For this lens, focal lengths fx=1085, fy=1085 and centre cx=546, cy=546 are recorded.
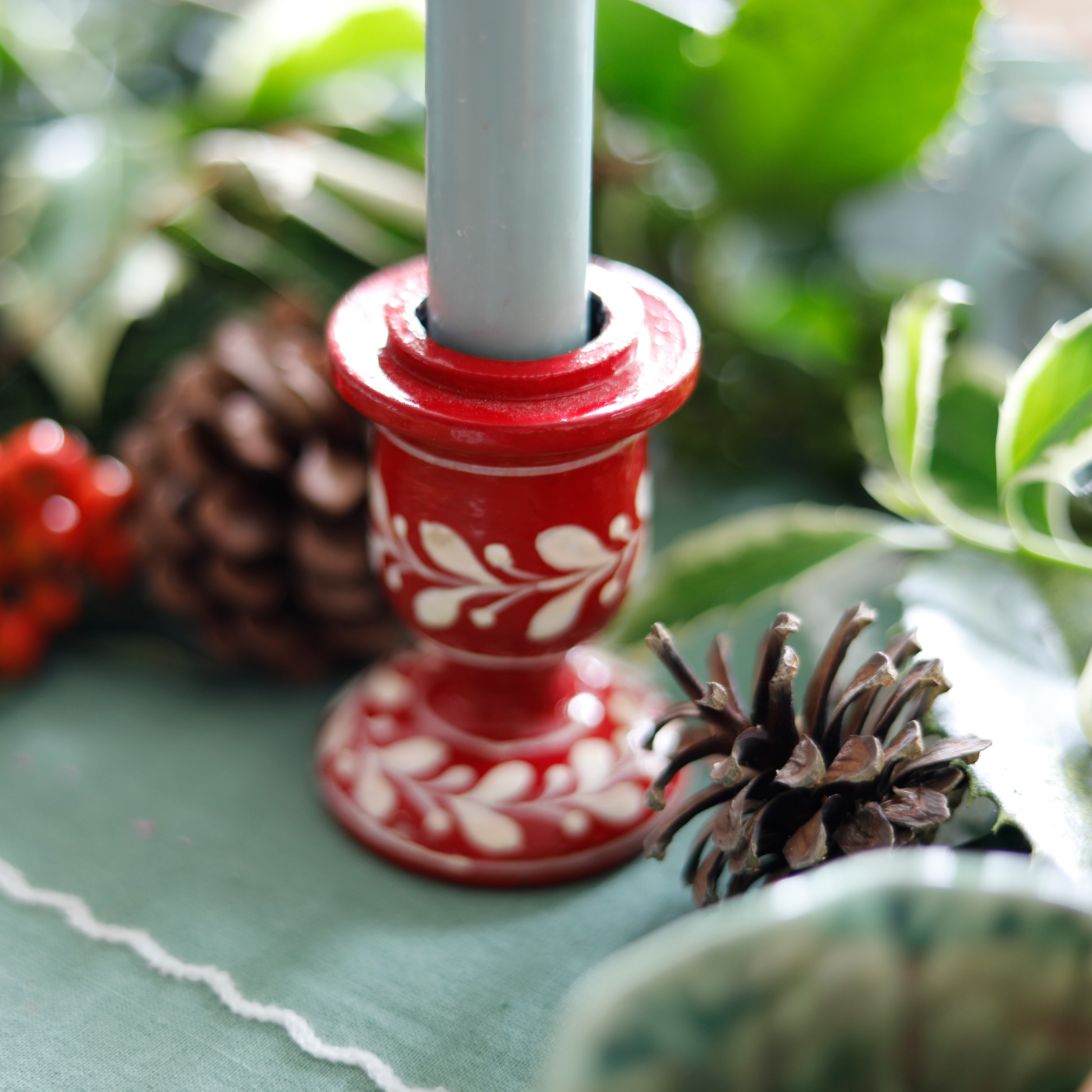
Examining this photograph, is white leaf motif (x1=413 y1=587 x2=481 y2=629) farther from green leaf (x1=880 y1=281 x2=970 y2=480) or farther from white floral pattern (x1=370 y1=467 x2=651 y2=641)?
green leaf (x1=880 y1=281 x2=970 y2=480)

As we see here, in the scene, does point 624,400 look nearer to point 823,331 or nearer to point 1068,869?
point 1068,869

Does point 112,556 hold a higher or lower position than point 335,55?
lower

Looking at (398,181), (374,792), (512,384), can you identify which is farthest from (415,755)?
(398,181)

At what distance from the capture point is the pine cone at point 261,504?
34 cm

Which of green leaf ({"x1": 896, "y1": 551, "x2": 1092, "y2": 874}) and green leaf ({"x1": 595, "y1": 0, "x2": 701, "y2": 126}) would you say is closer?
green leaf ({"x1": 896, "y1": 551, "x2": 1092, "y2": 874})

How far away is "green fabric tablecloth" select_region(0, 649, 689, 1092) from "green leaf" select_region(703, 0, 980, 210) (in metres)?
0.27

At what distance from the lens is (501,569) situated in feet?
0.91

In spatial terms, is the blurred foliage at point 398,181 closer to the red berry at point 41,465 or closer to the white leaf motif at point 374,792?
the red berry at point 41,465

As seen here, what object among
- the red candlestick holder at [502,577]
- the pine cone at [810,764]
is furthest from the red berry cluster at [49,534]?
the pine cone at [810,764]

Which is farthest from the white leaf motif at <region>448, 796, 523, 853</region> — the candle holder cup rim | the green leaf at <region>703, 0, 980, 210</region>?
the green leaf at <region>703, 0, 980, 210</region>

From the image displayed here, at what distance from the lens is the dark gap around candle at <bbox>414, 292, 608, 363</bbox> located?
281 mm

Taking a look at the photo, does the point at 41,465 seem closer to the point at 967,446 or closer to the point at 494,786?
the point at 494,786

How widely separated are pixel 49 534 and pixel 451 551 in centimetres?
17

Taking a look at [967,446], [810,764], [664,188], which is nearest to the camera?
[810,764]
